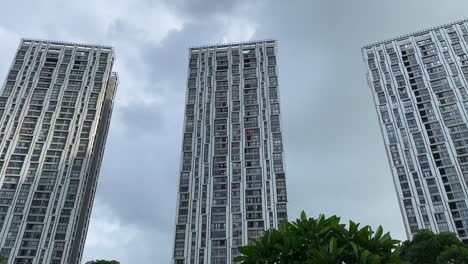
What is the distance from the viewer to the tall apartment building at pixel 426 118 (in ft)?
295

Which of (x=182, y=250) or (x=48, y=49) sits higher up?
(x=48, y=49)

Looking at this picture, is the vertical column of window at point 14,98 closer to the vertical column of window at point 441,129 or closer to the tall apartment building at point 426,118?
the tall apartment building at point 426,118

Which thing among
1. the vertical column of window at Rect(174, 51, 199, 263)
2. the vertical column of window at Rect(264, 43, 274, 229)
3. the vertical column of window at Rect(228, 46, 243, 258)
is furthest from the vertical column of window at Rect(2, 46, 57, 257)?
the vertical column of window at Rect(264, 43, 274, 229)

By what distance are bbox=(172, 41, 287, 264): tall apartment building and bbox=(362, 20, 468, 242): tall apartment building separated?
26717 millimetres

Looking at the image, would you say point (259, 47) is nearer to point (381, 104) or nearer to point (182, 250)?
point (381, 104)

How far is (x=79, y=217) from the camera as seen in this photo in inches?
3782

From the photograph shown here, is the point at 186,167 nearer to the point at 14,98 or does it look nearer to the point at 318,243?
the point at 14,98

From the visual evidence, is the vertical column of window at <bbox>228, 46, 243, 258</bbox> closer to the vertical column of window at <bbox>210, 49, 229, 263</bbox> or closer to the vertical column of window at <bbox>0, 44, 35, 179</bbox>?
the vertical column of window at <bbox>210, 49, 229, 263</bbox>

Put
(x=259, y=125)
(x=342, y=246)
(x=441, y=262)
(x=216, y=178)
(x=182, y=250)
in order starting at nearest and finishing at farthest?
(x=342, y=246)
(x=441, y=262)
(x=182, y=250)
(x=216, y=178)
(x=259, y=125)

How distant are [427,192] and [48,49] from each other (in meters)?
101

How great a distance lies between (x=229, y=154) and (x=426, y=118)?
153ft

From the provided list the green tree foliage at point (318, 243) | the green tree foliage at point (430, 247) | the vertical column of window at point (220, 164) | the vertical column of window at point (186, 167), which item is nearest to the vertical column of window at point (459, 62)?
the green tree foliage at point (430, 247)

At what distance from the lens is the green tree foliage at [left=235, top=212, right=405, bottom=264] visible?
29.1 m

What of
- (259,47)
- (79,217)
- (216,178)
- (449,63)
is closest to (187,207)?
(216,178)
